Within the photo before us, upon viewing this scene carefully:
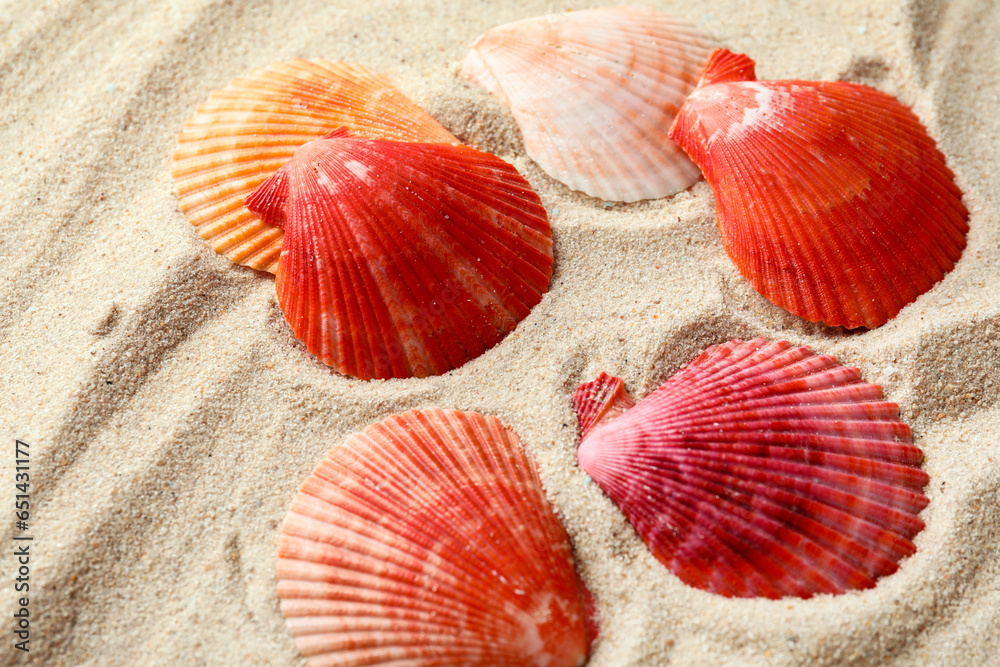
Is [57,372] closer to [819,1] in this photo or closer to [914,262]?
[914,262]

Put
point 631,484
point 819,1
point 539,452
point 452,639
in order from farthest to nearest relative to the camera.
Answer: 1. point 819,1
2. point 539,452
3. point 631,484
4. point 452,639

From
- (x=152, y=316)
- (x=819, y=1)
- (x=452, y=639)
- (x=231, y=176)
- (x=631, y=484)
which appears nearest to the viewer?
(x=452, y=639)

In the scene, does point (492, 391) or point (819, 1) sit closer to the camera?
point (492, 391)

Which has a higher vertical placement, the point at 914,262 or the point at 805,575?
the point at 914,262

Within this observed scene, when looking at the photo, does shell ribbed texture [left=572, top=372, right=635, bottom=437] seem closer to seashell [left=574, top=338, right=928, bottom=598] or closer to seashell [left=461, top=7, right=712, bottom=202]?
seashell [left=574, top=338, right=928, bottom=598]

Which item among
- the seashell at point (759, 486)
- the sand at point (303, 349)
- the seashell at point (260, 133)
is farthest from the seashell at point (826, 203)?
the seashell at point (260, 133)

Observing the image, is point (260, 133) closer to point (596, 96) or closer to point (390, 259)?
point (390, 259)

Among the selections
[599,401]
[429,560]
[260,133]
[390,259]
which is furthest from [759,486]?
[260,133]

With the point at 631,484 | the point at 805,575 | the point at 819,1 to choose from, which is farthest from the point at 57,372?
the point at 819,1

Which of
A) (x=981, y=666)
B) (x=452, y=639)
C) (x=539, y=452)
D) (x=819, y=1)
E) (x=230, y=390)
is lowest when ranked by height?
(x=981, y=666)
